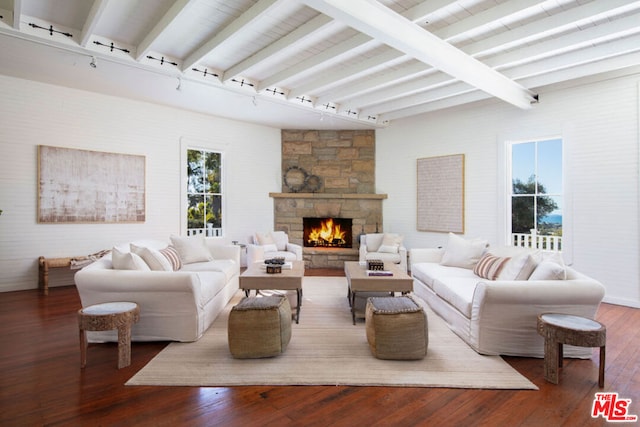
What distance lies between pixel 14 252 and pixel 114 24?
3.65 metres

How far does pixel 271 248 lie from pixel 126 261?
3.28 m

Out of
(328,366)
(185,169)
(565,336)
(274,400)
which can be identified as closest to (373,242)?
(185,169)

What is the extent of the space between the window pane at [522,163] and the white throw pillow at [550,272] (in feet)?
10.3

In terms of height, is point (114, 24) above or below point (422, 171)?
above

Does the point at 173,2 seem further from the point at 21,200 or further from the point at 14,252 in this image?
the point at 14,252

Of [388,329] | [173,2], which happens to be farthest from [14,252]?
[388,329]

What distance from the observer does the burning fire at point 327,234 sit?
7.80 m

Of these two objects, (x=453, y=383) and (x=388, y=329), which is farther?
(x=388, y=329)

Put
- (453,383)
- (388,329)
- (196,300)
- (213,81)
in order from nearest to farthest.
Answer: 1. (453,383)
2. (388,329)
3. (196,300)
4. (213,81)

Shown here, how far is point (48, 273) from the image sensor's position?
529cm

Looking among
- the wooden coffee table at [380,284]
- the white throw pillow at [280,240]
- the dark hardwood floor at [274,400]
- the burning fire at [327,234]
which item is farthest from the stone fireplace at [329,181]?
the dark hardwood floor at [274,400]

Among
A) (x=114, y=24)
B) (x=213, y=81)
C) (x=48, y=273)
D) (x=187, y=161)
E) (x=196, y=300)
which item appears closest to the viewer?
(x=196, y=300)

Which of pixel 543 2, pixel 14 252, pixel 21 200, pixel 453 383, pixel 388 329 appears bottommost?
pixel 453 383

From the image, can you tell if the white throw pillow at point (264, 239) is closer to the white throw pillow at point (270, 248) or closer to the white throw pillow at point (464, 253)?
the white throw pillow at point (270, 248)
